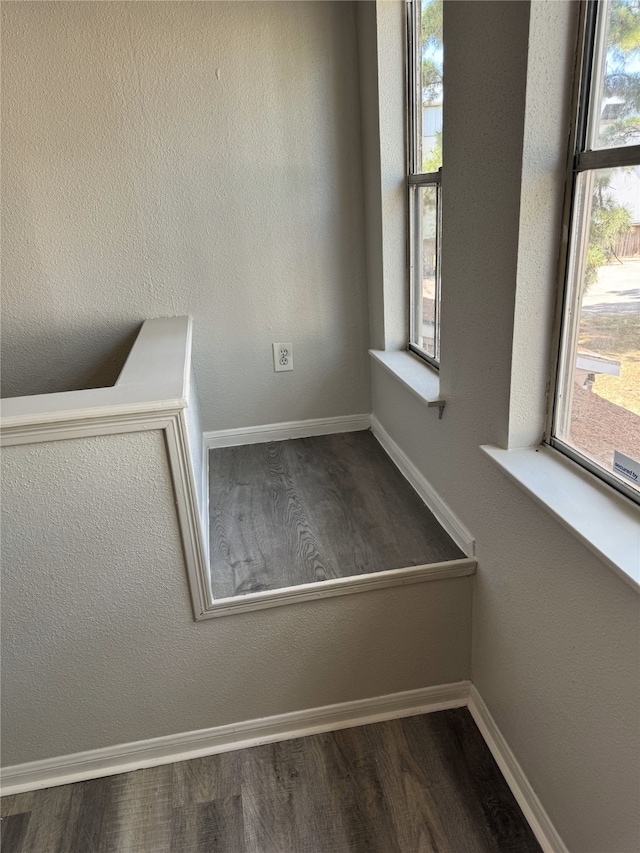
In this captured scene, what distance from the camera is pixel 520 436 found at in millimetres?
1280

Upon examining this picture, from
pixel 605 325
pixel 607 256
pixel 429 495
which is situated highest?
pixel 607 256

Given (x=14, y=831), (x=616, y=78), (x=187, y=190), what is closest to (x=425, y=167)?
(x=187, y=190)

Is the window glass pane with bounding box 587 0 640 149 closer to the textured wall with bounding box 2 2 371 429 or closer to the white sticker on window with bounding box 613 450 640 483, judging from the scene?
the white sticker on window with bounding box 613 450 640 483

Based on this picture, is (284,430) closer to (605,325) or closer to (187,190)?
(187,190)

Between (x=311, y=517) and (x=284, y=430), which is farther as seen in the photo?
(x=284, y=430)

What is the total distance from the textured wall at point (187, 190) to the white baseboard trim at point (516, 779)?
1.32m

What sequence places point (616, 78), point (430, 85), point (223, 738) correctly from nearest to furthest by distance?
point (616, 78), point (223, 738), point (430, 85)

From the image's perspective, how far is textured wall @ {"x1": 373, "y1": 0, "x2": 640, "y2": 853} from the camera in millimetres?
1033

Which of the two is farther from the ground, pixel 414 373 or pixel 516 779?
pixel 414 373

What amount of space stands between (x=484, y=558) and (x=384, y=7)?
162cm

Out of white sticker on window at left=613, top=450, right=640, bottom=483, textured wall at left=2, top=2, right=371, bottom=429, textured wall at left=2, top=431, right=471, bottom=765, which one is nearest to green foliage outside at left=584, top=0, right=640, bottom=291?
white sticker on window at left=613, top=450, right=640, bottom=483

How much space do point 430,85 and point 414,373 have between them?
0.82 m

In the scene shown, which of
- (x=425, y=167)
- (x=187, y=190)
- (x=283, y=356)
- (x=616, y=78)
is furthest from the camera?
(x=283, y=356)

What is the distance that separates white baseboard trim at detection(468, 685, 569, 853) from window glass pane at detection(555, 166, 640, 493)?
0.75 meters
